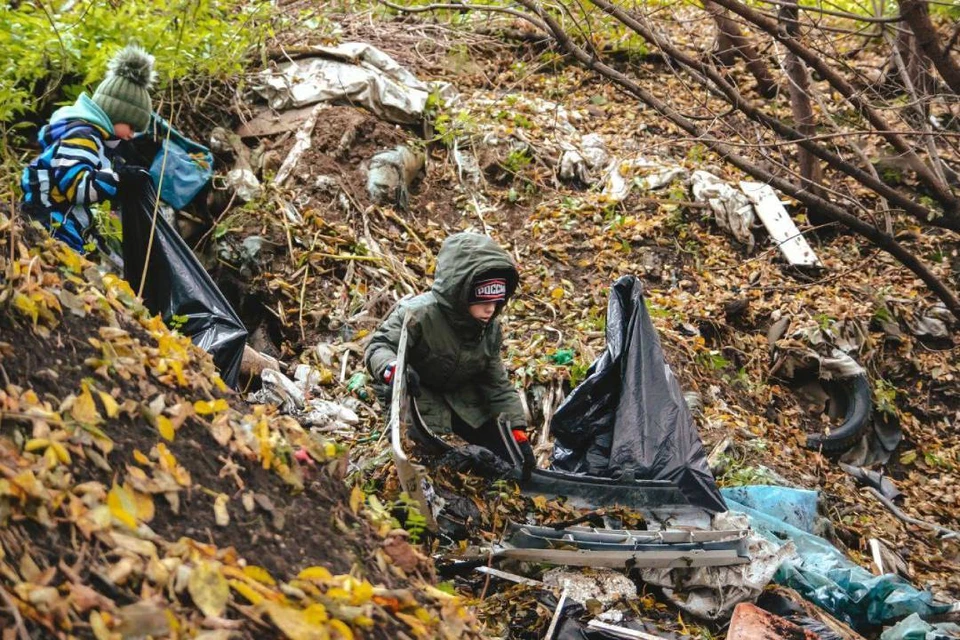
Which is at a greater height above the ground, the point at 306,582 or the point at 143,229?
the point at 143,229

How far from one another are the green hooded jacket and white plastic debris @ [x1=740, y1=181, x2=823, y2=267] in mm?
3746

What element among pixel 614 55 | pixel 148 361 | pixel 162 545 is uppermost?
pixel 614 55

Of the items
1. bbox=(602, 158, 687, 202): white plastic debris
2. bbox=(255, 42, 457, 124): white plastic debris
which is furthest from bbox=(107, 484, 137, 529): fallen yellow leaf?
bbox=(602, 158, 687, 202): white plastic debris

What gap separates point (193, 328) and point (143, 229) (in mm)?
616

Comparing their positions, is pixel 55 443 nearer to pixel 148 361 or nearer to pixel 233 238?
pixel 148 361

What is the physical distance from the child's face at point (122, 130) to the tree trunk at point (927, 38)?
3.85m

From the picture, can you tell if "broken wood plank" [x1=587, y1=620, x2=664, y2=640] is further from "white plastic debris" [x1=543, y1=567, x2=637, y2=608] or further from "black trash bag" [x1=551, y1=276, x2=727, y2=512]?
"black trash bag" [x1=551, y1=276, x2=727, y2=512]

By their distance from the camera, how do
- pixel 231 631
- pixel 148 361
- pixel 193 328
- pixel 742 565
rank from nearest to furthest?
pixel 231 631 → pixel 148 361 → pixel 742 565 → pixel 193 328

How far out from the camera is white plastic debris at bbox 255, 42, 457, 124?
6887mm

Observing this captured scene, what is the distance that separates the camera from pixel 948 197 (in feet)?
A: 16.9

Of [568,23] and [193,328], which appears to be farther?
[568,23]

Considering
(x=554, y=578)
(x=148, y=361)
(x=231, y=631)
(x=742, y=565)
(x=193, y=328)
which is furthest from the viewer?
(x=193, y=328)

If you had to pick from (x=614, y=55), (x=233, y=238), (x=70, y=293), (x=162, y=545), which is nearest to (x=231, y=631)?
(x=162, y=545)

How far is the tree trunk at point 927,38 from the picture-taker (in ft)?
14.4
